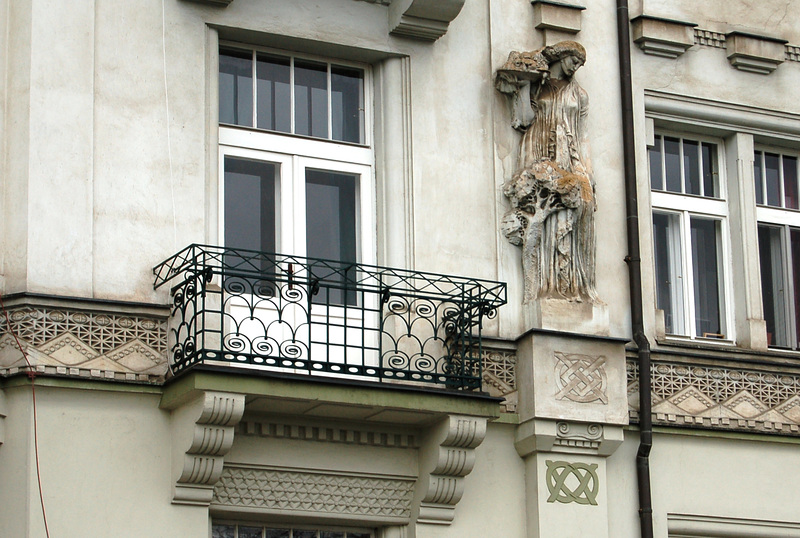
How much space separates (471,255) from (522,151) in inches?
44.9

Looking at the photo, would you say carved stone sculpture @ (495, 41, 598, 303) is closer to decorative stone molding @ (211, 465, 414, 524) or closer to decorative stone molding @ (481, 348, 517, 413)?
decorative stone molding @ (481, 348, 517, 413)

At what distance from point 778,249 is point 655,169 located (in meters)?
1.56

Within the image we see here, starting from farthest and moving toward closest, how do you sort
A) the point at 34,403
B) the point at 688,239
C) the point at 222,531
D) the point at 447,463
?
the point at 688,239 < the point at 447,463 < the point at 222,531 < the point at 34,403

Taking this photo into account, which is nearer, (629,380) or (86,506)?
(86,506)

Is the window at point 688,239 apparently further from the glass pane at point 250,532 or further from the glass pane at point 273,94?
the glass pane at point 250,532

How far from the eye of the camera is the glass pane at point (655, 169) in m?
16.2

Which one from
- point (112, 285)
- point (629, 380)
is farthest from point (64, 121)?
point (629, 380)

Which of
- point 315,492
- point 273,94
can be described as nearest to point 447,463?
point 315,492

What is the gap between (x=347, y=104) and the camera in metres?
15.1

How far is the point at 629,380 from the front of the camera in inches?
590

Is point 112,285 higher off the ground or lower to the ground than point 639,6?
lower

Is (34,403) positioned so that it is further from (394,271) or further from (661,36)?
(661,36)

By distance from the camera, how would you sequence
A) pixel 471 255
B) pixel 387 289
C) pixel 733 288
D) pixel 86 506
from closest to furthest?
pixel 86 506, pixel 387 289, pixel 471 255, pixel 733 288

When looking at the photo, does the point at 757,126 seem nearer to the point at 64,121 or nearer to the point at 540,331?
the point at 540,331
